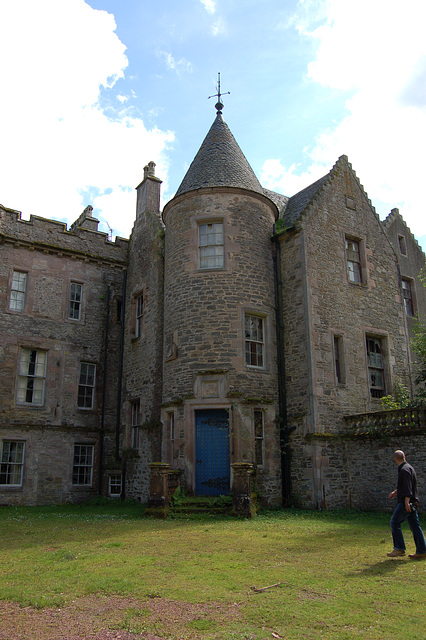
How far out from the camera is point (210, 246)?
16.9 metres

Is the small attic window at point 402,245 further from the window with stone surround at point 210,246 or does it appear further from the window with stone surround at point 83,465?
the window with stone surround at point 83,465

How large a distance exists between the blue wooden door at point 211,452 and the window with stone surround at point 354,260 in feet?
23.7

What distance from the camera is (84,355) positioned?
20.2 meters

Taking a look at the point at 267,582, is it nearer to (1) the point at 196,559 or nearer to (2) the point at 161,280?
(1) the point at 196,559

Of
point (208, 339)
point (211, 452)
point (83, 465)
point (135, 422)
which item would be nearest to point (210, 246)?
point (208, 339)

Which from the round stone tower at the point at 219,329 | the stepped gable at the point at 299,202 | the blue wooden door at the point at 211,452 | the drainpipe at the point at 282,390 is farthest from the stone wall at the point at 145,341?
the stepped gable at the point at 299,202

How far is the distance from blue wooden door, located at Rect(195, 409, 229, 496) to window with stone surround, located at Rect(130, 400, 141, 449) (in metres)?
4.55

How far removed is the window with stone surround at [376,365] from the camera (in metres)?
17.9

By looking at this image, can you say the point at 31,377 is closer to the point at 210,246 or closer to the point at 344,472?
the point at 210,246

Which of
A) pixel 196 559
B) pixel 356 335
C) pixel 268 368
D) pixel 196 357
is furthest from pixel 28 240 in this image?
pixel 196 559

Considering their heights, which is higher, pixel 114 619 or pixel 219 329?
pixel 219 329

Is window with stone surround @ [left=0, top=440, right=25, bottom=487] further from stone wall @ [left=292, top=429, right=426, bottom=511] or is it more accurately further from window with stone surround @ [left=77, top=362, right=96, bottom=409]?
stone wall @ [left=292, top=429, right=426, bottom=511]

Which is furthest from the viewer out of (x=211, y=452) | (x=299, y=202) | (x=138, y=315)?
(x=138, y=315)

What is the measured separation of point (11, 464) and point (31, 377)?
3053mm
